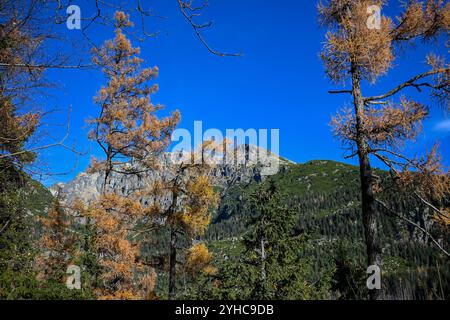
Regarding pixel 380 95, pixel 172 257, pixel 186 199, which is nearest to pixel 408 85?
pixel 380 95

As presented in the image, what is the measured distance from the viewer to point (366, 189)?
6867 millimetres

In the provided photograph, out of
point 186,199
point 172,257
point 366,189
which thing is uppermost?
point 186,199

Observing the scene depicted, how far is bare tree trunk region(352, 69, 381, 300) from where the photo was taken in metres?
6.51

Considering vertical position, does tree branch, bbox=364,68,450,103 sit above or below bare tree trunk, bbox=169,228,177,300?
above

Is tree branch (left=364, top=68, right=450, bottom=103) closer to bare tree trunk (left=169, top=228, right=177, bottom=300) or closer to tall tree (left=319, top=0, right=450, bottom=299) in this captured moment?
tall tree (left=319, top=0, right=450, bottom=299)

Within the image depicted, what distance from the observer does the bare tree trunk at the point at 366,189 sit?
651cm

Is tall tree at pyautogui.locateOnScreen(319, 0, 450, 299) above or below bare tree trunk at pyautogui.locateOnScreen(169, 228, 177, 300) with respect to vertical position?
above

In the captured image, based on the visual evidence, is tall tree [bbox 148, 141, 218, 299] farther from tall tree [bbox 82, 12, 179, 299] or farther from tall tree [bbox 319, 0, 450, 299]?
tall tree [bbox 319, 0, 450, 299]

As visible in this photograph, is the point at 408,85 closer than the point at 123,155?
Yes

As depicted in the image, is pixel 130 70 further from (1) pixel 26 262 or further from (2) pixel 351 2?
(2) pixel 351 2

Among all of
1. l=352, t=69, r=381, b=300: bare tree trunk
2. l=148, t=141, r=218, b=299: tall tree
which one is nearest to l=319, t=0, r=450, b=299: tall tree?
l=352, t=69, r=381, b=300: bare tree trunk

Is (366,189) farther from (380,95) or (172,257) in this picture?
(172,257)

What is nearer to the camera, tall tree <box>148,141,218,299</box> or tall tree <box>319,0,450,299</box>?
tall tree <box>319,0,450,299</box>
